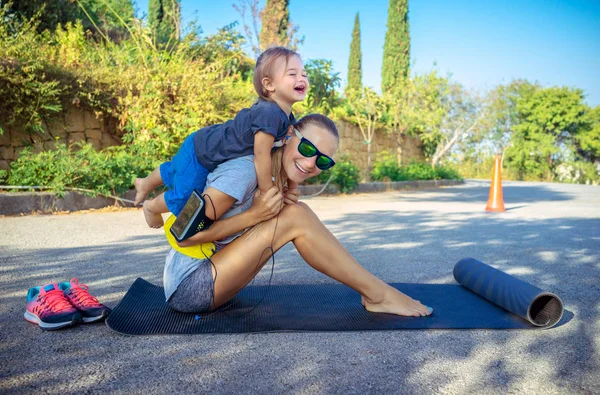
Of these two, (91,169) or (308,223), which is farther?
(91,169)

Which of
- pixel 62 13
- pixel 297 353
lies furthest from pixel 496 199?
pixel 62 13

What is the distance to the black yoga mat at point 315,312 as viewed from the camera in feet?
7.30

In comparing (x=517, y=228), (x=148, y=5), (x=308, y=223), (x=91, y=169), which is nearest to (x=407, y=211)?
(x=517, y=228)

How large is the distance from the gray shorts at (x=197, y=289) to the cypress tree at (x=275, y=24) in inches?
464

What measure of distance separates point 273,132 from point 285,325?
0.91 meters

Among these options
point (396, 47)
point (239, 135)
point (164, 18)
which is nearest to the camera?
point (239, 135)

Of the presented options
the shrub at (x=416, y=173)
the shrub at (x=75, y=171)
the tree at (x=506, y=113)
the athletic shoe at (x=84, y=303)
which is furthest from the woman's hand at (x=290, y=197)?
the tree at (x=506, y=113)

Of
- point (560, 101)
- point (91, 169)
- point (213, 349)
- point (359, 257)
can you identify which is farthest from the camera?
point (560, 101)

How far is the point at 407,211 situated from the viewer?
797cm

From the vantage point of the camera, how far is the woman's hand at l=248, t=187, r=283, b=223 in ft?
7.36

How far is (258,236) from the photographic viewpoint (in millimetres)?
2279

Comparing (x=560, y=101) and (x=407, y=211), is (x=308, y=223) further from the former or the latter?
(x=560, y=101)

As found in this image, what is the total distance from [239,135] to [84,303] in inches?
43.5

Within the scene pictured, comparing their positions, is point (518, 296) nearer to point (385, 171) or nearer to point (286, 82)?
point (286, 82)
